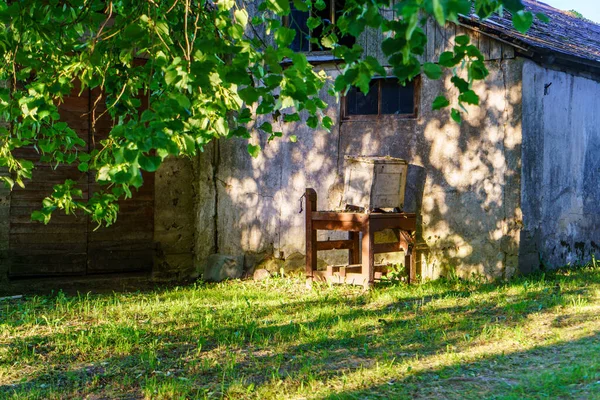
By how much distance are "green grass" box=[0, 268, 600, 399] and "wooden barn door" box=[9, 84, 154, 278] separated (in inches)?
36.8

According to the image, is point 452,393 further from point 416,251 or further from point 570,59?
point 570,59

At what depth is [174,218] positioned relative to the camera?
33.4 ft

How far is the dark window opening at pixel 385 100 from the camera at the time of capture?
9422mm

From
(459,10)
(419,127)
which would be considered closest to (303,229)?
(419,127)

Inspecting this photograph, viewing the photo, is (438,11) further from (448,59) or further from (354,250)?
(354,250)

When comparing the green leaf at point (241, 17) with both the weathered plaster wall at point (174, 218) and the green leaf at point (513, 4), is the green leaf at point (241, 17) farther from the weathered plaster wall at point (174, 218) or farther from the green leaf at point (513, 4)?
the weathered plaster wall at point (174, 218)

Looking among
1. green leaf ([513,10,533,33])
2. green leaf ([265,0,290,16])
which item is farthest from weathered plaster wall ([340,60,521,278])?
green leaf ([513,10,533,33])

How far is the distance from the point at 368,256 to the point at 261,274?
2.01 m

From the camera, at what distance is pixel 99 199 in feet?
15.8

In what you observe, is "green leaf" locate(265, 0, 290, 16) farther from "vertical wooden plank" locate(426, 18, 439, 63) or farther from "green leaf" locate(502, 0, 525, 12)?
"vertical wooden plank" locate(426, 18, 439, 63)

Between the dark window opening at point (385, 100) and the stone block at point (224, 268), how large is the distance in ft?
7.94

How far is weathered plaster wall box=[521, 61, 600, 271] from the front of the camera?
9.02 meters

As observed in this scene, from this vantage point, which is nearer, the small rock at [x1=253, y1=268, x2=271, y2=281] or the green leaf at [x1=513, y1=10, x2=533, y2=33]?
the green leaf at [x1=513, y1=10, x2=533, y2=33]

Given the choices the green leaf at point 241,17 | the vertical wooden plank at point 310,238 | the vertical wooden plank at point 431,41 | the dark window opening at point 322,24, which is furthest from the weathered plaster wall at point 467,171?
the green leaf at point 241,17
